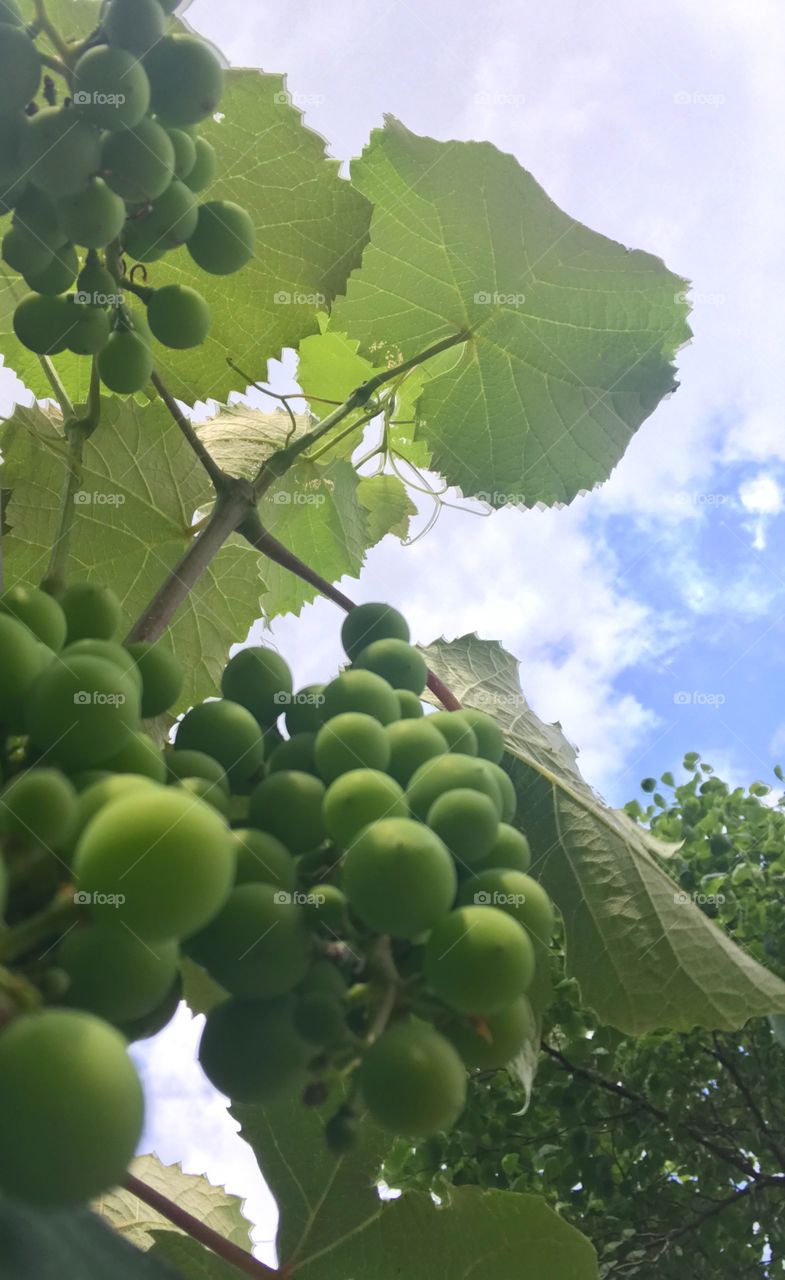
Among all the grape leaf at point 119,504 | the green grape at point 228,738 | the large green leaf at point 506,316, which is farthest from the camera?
the large green leaf at point 506,316

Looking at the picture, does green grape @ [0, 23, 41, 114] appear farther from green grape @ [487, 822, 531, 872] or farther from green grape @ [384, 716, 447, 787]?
green grape @ [487, 822, 531, 872]

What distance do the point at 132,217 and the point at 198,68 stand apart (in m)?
0.17

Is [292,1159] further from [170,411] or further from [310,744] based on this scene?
[170,411]

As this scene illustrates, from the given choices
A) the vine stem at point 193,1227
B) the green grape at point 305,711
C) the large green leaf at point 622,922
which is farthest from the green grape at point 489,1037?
the large green leaf at point 622,922

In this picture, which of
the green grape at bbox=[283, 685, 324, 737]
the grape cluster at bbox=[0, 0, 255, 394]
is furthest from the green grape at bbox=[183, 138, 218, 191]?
the green grape at bbox=[283, 685, 324, 737]

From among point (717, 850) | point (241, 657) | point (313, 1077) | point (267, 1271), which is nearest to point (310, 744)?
point (241, 657)

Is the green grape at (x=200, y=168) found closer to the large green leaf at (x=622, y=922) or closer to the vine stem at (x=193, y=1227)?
the large green leaf at (x=622, y=922)

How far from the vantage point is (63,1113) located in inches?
18.2

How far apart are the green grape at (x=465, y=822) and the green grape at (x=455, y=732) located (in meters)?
0.15

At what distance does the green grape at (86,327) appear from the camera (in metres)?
1.23

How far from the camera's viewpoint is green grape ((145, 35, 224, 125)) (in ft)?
3.52

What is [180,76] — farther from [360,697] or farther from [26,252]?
[360,697]

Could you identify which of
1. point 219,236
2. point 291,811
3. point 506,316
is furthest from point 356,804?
point 506,316

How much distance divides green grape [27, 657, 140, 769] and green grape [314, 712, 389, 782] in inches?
6.2
